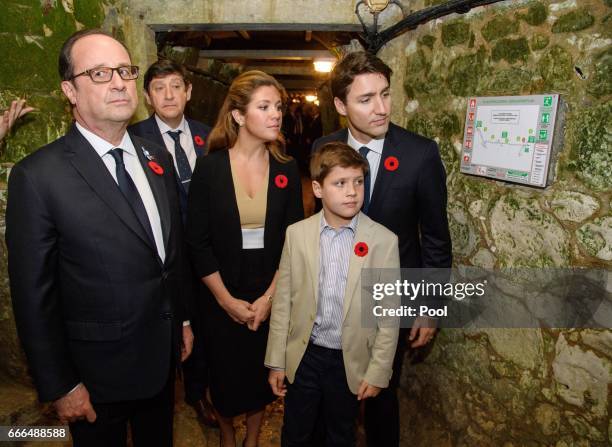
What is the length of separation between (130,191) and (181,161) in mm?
1143

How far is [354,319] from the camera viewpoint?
175 cm

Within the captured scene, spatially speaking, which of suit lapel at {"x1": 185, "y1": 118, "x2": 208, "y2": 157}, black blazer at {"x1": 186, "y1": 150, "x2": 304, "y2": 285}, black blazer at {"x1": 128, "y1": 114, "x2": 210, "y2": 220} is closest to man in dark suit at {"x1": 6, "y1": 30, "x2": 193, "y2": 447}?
black blazer at {"x1": 186, "y1": 150, "x2": 304, "y2": 285}

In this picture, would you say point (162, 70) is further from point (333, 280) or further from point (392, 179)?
point (333, 280)

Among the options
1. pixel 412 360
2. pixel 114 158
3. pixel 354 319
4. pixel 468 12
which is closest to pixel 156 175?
pixel 114 158

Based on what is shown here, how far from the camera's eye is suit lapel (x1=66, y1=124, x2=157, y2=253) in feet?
4.80

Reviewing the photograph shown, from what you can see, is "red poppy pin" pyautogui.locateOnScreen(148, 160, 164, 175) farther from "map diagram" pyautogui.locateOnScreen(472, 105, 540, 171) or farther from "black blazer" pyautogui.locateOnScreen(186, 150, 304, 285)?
"map diagram" pyautogui.locateOnScreen(472, 105, 540, 171)

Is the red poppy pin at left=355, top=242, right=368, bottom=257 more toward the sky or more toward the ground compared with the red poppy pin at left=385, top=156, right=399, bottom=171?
more toward the ground

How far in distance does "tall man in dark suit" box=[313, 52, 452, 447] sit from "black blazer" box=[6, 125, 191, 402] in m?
0.96

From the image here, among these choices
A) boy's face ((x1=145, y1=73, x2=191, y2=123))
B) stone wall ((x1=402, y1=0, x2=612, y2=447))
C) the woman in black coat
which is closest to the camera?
stone wall ((x1=402, y1=0, x2=612, y2=447))

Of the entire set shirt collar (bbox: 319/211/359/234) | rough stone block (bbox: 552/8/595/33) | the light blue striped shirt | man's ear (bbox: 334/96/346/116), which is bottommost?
the light blue striped shirt

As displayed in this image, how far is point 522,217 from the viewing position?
1906mm

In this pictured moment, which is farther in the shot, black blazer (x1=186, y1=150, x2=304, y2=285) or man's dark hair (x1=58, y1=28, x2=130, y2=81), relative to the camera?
black blazer (x1=186, y1=150, x2=304, y2=285)

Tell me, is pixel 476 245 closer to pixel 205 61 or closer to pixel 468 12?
pixel 468 12

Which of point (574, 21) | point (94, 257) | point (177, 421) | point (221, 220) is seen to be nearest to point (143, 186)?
point (94, 257)
